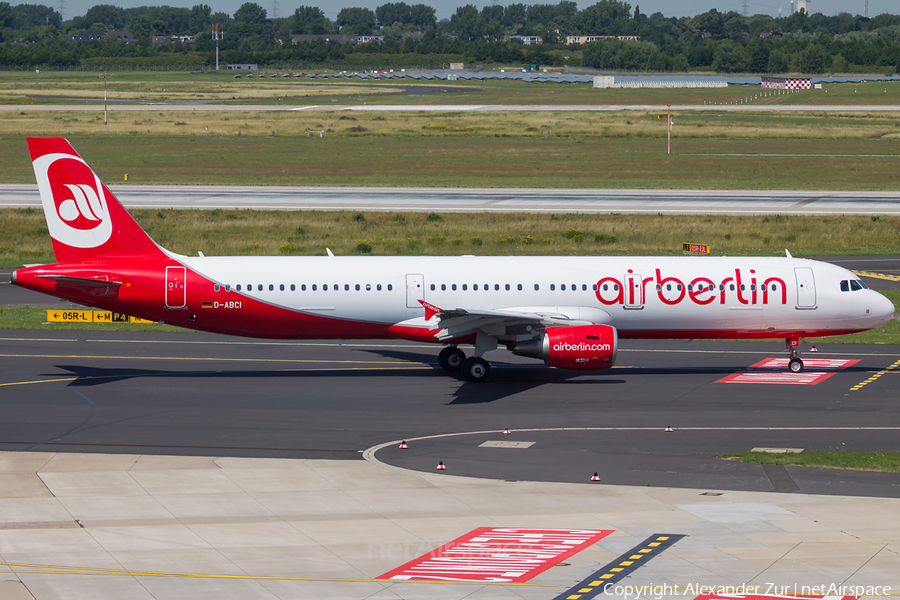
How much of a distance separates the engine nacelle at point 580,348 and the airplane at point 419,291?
107 centimetres

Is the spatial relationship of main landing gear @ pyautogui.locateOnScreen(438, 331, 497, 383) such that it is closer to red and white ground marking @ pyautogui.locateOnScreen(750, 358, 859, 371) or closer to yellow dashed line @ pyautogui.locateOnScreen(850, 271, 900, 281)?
red and white ground marking @ pyautogui.locateOnScreen(750, 358, 859, 371)

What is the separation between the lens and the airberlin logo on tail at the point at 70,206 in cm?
3822

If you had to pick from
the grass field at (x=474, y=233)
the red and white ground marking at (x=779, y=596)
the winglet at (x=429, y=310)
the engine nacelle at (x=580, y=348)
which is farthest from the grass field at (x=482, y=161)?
the red and white ground marking at (x=779, y=596)

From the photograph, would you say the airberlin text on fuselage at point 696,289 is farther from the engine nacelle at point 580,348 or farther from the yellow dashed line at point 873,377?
the yellow dashed line at point 873,377

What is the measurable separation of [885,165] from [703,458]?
92.6m

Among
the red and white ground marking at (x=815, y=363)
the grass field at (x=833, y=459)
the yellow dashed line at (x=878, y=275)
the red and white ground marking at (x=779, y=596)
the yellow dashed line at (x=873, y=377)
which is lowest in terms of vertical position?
the red and white ground marking at (x=815, y=363)

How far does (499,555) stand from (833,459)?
11742 millimetres

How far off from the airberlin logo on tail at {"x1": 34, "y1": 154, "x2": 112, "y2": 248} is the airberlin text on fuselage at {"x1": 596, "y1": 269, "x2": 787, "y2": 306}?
61.4 ft

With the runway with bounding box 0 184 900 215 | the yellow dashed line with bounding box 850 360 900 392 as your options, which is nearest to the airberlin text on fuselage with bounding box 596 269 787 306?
the yellow dashed line with bounding box 850 360 900 392

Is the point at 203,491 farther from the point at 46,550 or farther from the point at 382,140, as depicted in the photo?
the point at 382,140

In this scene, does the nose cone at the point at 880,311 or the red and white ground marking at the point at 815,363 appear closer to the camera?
the nose cone at the point at 880,311

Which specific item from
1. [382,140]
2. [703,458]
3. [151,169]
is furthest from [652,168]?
[703,458]

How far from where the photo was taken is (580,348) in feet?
118

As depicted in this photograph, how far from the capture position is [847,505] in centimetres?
2392
